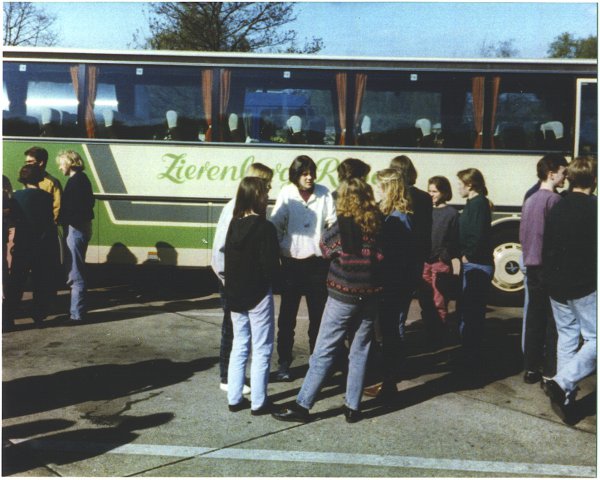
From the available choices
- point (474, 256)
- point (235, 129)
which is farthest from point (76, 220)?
point (474, 256)

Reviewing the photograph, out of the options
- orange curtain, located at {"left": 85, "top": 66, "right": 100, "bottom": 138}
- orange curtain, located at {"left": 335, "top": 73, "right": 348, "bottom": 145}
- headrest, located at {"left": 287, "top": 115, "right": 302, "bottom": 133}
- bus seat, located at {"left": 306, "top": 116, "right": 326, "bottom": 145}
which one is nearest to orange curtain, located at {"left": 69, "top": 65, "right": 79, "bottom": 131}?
orange curtain, located at {"left": 85, "top": 66, "right": 100, "bottom": 138}

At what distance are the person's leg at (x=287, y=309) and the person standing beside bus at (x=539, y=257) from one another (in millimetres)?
1902

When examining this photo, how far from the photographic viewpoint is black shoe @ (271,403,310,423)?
524 centimetres

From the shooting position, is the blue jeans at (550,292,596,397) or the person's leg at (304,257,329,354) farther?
the person's leg at (304,257,329,354)

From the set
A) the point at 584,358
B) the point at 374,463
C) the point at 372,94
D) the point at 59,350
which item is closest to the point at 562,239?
the point at 584,358

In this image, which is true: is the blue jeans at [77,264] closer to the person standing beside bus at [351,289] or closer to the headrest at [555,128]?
the person standing beside bus at [351,289]

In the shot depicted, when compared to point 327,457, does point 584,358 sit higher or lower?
higher

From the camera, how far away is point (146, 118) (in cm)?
1033

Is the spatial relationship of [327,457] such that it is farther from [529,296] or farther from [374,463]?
[529,296]

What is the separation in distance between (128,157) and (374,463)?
6.83 metres

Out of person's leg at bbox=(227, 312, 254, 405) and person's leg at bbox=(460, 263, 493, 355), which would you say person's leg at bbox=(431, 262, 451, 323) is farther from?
person's leg at bbox=(227, 312, 254, 405)

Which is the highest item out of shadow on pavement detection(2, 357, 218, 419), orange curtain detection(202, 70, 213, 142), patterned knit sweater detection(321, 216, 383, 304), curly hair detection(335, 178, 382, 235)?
orange curtain detection(202, 70, 213, 142)

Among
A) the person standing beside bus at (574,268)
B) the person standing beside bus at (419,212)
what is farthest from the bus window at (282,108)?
the person standing beside bus at (574,268)

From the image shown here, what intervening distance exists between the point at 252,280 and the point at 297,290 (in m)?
0.98
